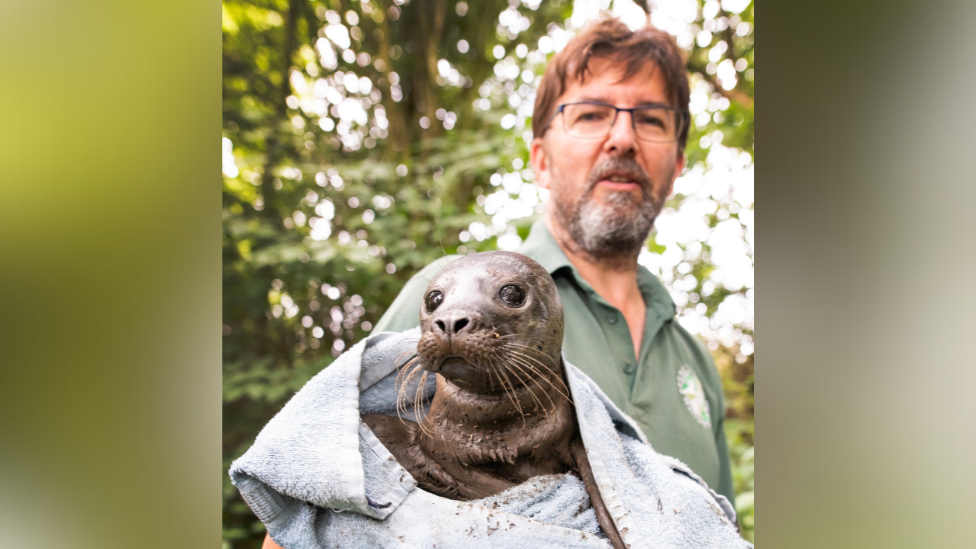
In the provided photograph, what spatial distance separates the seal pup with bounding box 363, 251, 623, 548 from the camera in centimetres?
91

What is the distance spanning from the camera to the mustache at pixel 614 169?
4.50 feet

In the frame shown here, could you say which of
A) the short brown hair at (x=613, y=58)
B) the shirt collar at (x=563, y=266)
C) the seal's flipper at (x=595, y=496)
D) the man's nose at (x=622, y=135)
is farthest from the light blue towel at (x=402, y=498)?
the short brown hair at (x=613, y=58)

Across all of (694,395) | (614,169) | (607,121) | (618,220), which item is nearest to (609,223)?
(618,220)

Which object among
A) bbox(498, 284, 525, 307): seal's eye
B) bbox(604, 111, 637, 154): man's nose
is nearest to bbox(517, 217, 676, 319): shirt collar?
bbox(604, 111, 637, 154): man's nose

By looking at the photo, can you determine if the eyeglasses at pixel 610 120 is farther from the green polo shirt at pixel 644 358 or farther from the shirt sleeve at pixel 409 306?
the shirt sleeve at pixel 409 306

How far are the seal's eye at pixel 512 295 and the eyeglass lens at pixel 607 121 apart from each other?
1.95ft

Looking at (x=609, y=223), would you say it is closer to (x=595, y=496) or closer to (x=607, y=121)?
(x=607, y=121)

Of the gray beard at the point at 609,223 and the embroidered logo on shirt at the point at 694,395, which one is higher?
the gray beard at the point at 609,223

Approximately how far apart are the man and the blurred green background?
0.30 meters

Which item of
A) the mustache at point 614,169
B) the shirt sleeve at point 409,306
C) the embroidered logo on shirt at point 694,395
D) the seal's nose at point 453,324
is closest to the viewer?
the seal's nose at point 453,324

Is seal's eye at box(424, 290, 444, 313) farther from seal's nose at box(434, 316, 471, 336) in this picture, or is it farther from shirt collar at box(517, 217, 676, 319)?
shirt collar at box(517, 217, 676, 319)

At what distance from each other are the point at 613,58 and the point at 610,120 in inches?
7.4
